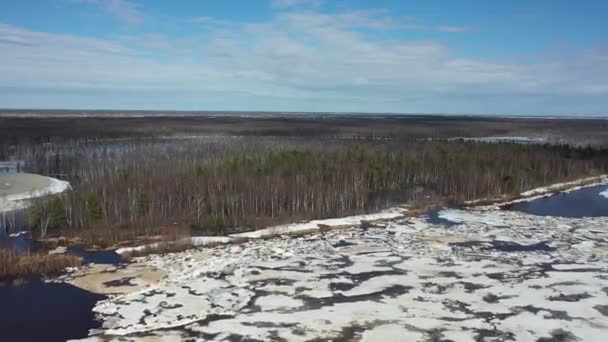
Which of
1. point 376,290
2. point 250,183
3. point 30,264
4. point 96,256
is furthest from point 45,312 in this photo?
point 250,183

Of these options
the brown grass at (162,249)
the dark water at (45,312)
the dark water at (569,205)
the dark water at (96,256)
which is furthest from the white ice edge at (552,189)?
the dark water at (45,312)

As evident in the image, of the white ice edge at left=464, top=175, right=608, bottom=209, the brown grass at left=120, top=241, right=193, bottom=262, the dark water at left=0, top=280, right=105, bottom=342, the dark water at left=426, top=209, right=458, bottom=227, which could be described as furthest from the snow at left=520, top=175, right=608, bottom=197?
the dark water at left=0, top=280, right=105, bottom=342

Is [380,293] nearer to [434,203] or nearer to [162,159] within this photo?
[434,203]

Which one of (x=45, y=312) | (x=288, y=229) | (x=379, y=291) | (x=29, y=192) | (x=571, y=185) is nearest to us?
(x=45, y=312)

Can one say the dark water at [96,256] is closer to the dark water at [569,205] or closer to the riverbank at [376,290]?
the riverbank at [376,290]

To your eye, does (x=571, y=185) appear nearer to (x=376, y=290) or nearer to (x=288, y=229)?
(x=288, y=229)

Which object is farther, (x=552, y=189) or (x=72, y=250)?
(x=552, y=189)

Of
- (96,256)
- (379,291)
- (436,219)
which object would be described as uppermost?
(379,291)
